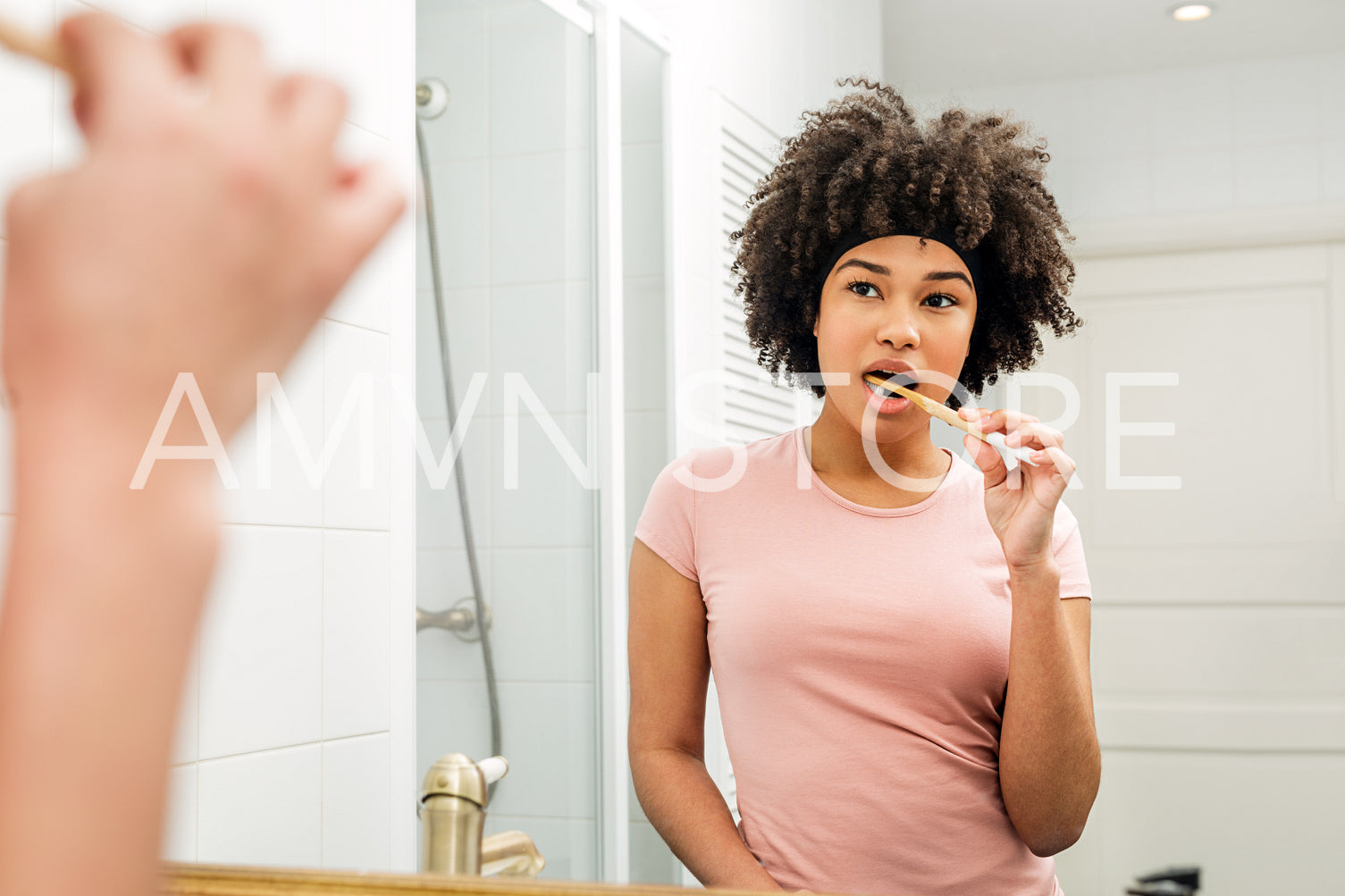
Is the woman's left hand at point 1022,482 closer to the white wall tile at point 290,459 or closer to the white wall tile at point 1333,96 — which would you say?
the white wall tile at point 290,459

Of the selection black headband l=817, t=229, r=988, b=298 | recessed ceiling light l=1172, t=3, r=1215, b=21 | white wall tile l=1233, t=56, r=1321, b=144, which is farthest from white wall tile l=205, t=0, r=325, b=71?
white wall tile l=1233, t=56, r=1321, b=144

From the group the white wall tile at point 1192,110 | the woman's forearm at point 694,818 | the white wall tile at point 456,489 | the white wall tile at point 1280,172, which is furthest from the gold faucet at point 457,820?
the white wall tile at point 1280,172

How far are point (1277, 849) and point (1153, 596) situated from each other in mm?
596

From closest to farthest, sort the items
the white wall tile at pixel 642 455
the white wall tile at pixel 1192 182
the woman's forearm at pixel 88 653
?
the woman's forearm at pixel 88 653, the white wall tile at pixel 642 455, the white wall tile at pixel 1192 182

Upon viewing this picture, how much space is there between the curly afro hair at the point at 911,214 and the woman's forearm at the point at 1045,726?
14 centimetres

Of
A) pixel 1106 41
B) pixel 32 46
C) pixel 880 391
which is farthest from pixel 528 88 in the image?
pixel 32 46

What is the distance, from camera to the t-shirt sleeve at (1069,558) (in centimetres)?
62

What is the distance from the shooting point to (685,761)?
2.10ft

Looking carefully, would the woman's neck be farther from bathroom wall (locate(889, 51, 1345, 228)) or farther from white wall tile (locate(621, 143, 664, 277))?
white wall tile (locate(621, 143, 664, 277))

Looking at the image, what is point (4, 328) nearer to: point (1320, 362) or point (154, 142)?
point (154, 142)

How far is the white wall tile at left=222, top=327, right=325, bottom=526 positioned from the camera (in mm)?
599

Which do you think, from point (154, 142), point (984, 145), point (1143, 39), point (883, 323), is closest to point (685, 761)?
point (883, 323)

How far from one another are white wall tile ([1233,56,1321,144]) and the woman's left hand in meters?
0.62

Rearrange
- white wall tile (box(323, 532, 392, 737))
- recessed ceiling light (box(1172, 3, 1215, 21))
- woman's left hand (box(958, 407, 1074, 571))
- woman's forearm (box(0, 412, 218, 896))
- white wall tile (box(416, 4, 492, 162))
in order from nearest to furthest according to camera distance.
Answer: woman's forearm (box(0, 412, 218, 896)) < woman's left hand (box(958, 407, 1074, 571)) < white wall tile (box(323, 532, 392, 737)) < white wall tile (box(416, 4, 492, 162)) < recessed ceiling light (box(1172, 3, 1215, 21))
